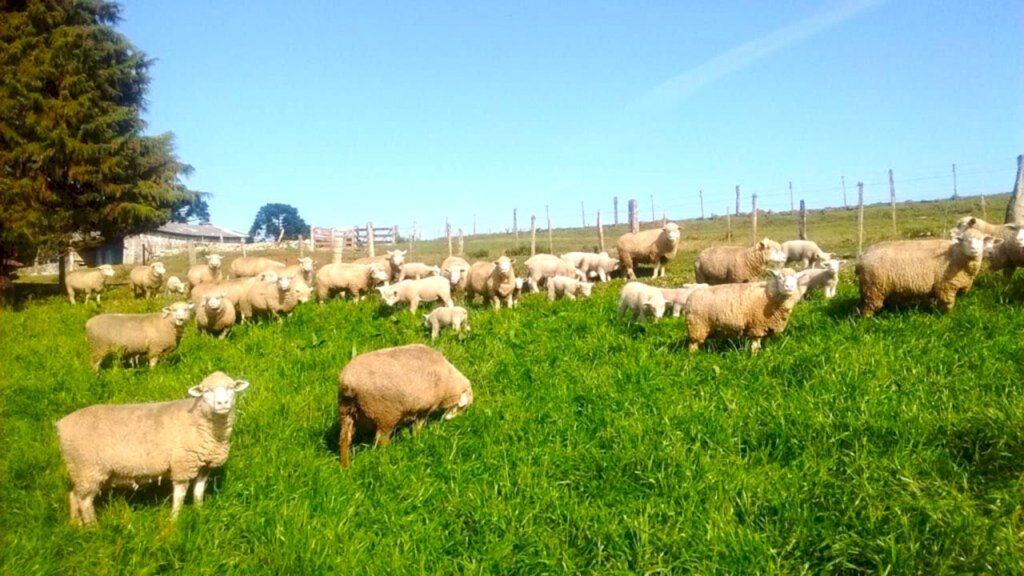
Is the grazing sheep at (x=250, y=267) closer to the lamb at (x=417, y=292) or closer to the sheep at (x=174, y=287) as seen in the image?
the sheep at (x=174, y=287)

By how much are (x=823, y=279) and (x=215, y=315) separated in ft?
39.6

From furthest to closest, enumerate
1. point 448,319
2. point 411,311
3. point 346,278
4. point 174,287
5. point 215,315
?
point 174,287, point 346,278, point 411,311, point 215,315, point 448,319

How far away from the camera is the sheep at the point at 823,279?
11711mm

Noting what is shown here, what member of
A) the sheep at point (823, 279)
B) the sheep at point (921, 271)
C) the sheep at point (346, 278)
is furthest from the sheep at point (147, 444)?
the sheep at point (346, 278)

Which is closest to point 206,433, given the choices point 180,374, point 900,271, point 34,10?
point 180,374

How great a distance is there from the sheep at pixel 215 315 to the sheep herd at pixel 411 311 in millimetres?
28

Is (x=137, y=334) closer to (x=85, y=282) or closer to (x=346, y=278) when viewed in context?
(x=346, y=278)

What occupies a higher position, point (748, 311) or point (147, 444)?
point (748, 311)

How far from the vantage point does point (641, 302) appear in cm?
1095

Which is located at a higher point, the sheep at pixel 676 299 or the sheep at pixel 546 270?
the sheep at pixel 546 270

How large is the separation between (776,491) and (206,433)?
15.7ft

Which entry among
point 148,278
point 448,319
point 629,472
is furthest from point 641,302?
point 148,278

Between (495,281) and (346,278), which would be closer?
Result: (495,281)

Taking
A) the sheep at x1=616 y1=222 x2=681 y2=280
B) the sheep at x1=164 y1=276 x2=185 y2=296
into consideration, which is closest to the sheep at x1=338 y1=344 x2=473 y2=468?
the sheep at x1=616 y1=222 x2=681 y2=280
